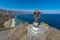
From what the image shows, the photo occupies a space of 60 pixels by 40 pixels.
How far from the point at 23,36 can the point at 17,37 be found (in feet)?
0.76

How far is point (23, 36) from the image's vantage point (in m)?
6.43

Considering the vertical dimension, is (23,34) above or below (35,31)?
below

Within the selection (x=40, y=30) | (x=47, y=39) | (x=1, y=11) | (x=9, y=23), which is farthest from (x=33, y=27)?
(x=1, y=11)

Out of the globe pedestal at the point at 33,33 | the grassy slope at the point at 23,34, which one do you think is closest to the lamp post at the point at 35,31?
the globe pedestal at the point at 33,33

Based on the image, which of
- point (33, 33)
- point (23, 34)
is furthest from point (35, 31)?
point (23, 34)

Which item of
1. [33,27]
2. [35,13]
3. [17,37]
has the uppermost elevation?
[35,13]

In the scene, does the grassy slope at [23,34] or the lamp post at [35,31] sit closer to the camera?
the lamp post at [35,31]

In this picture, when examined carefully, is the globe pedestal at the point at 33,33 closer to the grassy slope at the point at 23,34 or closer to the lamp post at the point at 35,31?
the lamp post at the point at 35,31

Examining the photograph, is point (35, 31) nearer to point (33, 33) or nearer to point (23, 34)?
point (33, 33)

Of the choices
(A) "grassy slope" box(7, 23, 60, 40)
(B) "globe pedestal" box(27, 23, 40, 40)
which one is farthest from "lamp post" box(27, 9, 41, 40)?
(A) "grassy slope" box(7, 23, 60, 40)

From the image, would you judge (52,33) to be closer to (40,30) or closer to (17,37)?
(40,30)

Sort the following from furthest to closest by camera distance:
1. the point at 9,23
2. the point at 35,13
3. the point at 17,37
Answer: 1. the point at 9,23
2. the point at 17,37
3. the point at 35,13

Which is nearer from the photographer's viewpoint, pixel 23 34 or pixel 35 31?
pixel 35 31

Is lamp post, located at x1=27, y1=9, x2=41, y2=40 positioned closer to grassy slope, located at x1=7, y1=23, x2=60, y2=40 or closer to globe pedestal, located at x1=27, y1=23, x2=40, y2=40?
globe pedestal, located at x1=27, y1=23, x2=40, y2=40
